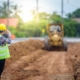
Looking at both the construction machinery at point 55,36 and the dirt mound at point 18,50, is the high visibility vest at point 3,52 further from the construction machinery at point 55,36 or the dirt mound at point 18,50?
the construction machinery at point 55,36

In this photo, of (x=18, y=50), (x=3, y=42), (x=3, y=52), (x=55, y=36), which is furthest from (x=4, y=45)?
(x=55, y=36)

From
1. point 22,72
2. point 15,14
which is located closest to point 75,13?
point 15,14

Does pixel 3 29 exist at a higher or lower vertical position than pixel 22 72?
higher

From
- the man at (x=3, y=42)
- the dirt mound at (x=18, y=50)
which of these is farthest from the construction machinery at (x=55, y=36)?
the man at (x=3, y=42)

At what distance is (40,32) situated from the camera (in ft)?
231

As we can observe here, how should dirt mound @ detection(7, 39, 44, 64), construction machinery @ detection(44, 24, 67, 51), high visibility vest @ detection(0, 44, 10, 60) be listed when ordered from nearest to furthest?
high visibility vest @ detection(0, 44, 10, 60) → dirt mound @ detection(7, 39, 44, 64) → construction machinery @ detection(44, 24, 67, 51)

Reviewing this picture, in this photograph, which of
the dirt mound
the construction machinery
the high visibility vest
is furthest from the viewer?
the construction machinery

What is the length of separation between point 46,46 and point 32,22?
4879cm

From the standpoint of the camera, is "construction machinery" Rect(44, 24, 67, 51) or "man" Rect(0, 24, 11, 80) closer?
"man" Rect(0, 24, 11, 80)

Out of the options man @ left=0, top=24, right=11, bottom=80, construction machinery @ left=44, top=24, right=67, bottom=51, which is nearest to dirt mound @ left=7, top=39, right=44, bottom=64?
construction machinery @ left=44, top=24, right=67, bottom=51

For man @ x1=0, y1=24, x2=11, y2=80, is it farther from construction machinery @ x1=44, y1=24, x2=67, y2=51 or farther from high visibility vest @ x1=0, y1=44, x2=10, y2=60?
construction machinery @ x1=44, y1=24, x2=67, y2=51

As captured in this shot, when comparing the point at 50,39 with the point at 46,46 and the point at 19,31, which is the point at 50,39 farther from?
the point at 19,31

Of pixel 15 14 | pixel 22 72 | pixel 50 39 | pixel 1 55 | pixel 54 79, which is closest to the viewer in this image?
pixel 1 55

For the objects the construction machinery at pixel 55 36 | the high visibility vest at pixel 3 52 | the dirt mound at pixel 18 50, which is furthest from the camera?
the construction machinery at pixel 55 36
